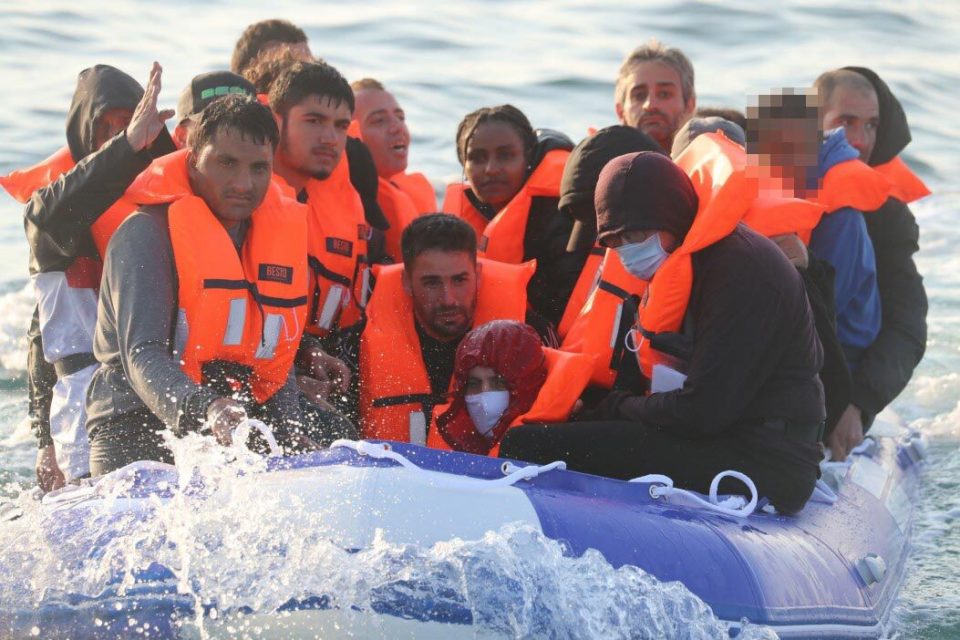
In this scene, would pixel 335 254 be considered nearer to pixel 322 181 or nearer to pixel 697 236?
pixel 322 181

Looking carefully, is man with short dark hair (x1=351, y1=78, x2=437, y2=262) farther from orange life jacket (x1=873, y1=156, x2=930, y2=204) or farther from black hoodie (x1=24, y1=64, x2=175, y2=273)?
orange life jacket (x1=873, y1=156, x2=930, y2=204)

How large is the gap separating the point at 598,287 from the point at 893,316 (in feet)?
5.76

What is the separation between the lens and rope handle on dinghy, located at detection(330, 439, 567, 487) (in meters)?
4.05

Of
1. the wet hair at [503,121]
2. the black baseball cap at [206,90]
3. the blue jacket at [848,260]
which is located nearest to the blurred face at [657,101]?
the wet hair at [503,121]

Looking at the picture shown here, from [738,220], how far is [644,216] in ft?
0.96

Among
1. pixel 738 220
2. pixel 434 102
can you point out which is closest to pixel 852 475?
pixel 738 220

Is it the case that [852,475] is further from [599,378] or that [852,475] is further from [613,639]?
[613,639]

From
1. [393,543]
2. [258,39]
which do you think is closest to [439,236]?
[393,543]

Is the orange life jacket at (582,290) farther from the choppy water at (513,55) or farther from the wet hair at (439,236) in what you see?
the choppy water at (513,55)

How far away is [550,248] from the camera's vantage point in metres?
5.88

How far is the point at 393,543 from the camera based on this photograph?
3.58 meters

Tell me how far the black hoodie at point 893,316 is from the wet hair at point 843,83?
598 millimetres

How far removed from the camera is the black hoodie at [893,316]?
5980mm

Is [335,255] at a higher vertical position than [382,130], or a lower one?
lower
